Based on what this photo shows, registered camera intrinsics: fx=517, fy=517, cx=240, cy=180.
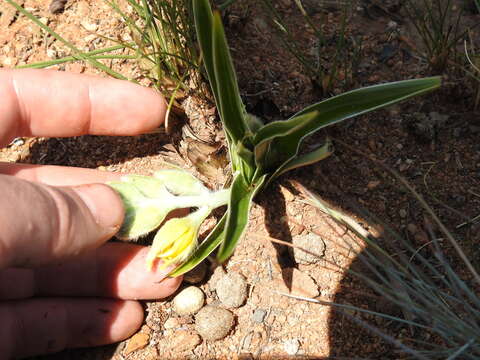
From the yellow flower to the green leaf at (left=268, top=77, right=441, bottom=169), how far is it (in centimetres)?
29

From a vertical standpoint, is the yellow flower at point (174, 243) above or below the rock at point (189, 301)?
above

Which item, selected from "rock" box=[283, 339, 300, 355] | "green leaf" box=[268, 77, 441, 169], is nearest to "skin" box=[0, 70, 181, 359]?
"rock" box=[283, 339, 300, 355]

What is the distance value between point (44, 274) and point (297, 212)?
2.49 feet

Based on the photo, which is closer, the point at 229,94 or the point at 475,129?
the point at 229,94

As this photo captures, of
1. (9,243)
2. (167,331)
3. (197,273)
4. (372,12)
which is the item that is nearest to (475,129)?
(372,12)

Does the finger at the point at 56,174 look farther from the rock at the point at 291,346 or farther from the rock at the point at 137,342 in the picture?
the rock at the point at 291,346

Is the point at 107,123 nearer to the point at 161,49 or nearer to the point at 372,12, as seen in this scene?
the point at 161,49

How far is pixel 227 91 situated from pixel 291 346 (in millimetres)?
697

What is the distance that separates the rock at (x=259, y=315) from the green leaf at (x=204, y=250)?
0.86 feet

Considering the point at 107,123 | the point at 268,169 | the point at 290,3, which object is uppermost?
the point at 290,3

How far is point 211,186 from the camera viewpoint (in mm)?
1598

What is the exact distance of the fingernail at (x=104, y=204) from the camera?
4.12 ft

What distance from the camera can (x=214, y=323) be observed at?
56.2 inches

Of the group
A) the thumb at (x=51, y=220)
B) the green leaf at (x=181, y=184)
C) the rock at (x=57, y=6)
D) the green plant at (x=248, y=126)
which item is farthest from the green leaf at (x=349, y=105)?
the rock at (x=57, y=6)
